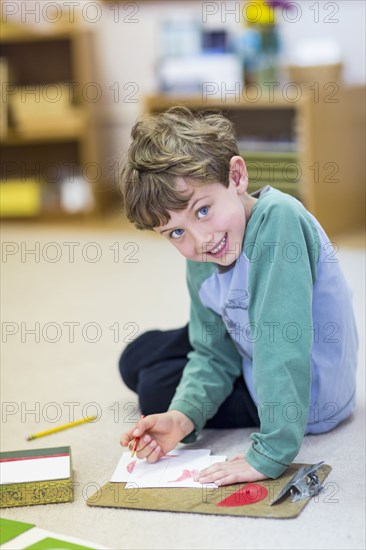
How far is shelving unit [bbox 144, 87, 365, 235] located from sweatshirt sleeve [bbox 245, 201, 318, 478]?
1.58m

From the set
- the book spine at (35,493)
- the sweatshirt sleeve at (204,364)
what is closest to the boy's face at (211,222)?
the sweatshirt sleeve at (204,364)

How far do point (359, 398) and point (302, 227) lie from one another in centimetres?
44

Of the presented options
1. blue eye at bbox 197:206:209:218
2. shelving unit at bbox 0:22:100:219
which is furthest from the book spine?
shelving unit at bbox 0:22:100:219

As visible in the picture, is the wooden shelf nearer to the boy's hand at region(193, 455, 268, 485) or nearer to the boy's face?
the boy's face

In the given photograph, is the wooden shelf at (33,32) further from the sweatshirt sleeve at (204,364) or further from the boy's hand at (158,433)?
the boy's hand at (158,433)

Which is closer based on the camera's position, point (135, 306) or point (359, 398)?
point (359, 398)

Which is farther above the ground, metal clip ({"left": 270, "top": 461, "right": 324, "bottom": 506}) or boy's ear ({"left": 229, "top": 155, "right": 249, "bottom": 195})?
boy's ear ({"left": 229, "top": 155, "right": 249, "bottom": 195})

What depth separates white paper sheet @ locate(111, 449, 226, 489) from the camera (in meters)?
1.19

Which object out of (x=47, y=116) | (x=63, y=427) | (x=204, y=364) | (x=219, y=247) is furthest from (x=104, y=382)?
(x=47, y=116)

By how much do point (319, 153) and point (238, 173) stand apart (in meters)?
1.63

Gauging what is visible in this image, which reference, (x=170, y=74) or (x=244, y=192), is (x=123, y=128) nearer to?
(x=170, y=74)

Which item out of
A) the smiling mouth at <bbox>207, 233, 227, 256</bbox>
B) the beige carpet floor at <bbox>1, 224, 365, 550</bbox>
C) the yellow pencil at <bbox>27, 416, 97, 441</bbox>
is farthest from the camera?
the yellow pencil at <bbox>27, 416, 97, 441</bbox>

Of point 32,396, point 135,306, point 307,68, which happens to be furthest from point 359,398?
point 307,68

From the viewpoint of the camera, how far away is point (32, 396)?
1.62 m
